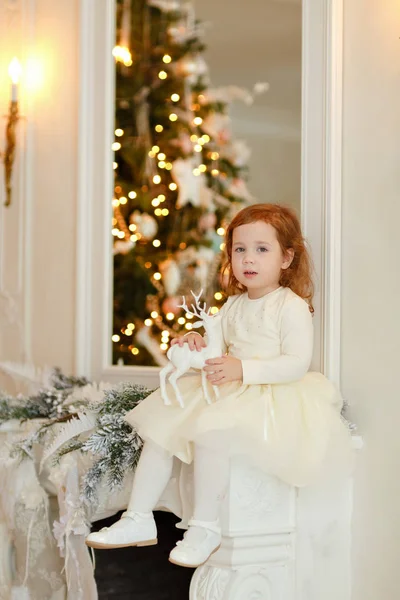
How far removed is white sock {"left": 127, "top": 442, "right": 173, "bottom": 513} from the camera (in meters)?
2.10

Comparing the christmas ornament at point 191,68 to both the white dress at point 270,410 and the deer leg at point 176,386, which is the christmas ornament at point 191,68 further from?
the deer leg at point 176,386

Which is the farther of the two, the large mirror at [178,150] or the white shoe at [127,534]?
the large mirror at [178,150]

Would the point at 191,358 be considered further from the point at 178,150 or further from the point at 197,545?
the point at 178,150

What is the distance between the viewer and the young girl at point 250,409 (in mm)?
2016

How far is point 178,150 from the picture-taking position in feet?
11.3

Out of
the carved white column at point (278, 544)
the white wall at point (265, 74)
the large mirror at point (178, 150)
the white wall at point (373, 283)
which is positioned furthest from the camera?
the large mirror at point (178, 150)

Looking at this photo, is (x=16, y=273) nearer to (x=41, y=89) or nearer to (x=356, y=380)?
(x=41, y=89)

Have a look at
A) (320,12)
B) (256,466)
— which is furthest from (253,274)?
(320,12)

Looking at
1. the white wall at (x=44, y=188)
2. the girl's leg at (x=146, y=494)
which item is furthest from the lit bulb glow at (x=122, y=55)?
the girl's leg at (x=146, y=494)

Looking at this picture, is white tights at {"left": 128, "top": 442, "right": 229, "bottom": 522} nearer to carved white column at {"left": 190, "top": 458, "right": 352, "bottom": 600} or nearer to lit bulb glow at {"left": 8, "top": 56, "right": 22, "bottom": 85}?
carved white column at {"left": 190, "top": 458, "right": 352, "bottom": 600}

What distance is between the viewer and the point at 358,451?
2291 mm

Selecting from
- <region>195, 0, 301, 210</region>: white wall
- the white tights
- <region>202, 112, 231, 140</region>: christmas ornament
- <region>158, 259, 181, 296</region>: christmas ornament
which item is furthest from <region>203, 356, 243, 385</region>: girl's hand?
<region>202, 112, 231, 140</region>: christmas ornament

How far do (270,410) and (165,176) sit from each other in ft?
5.18

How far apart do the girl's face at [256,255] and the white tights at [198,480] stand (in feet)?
1.53
